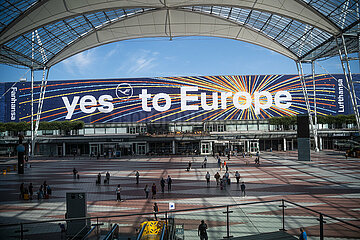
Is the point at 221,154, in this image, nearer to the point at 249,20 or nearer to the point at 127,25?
the point at 249,20

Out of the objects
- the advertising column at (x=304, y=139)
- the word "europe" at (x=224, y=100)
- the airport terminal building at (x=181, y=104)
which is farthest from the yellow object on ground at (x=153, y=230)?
the word "europe" at (x=224, y=100)

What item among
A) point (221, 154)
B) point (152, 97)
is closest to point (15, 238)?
point (221, 154)

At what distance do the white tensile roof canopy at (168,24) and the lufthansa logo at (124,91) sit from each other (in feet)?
48.0

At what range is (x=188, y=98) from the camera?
54781 millimetres

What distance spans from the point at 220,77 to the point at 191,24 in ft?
63.9

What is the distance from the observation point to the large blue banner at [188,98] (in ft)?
178

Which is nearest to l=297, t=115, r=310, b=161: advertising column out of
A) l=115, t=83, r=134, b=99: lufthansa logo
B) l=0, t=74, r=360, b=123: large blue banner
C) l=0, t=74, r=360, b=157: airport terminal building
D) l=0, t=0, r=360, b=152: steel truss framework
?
l=0, t=0, r=360, b=152: steel truss framework

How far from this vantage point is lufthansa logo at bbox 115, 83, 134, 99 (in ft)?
180

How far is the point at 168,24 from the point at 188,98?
20.5 metres

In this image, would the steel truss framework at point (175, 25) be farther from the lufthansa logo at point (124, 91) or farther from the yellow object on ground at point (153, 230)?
the yellow object on ground at point (153, 230)

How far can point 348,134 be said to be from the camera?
50.2 m

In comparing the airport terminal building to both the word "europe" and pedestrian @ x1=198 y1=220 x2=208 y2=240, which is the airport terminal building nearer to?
the word "europe"

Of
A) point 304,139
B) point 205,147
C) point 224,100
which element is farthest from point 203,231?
point 224,100

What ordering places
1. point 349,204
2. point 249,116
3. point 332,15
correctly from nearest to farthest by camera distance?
point 349,204, point 332,15, point 249,116
